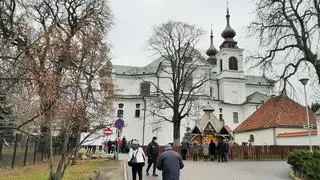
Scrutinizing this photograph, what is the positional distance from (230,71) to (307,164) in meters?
58.4

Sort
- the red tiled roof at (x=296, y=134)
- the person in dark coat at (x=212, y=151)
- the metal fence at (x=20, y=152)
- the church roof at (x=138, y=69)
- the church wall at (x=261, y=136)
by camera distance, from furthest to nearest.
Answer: the church roof at (x=138, y=69), the church wall at (x=261, y=136), the red tiled roof at (x=296, y=134), the person in dark coat at (x=212, y=151), the metal fence at (x=20, y=152)

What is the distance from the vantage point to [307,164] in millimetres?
15891

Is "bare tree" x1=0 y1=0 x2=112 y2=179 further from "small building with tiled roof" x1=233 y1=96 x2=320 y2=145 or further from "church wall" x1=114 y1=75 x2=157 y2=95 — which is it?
"church wall" x1=114 y1=75 x2=157 y2=95

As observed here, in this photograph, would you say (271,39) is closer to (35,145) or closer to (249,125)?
(35,145)

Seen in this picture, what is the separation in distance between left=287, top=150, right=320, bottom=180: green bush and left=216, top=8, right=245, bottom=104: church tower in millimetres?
54075

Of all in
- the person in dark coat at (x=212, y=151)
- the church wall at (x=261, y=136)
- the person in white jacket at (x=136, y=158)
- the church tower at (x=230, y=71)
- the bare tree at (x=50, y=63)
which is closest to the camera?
the bare tree at (x=50, y=63)

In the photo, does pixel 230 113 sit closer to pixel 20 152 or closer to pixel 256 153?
pixel 256 153

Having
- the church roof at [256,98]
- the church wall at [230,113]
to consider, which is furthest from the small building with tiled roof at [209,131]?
the church roof at [256,98]

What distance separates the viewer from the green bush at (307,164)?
15.0m

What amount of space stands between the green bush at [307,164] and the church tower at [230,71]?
177 ft

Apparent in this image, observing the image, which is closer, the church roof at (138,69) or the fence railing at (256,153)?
the fence railing at (256,153)

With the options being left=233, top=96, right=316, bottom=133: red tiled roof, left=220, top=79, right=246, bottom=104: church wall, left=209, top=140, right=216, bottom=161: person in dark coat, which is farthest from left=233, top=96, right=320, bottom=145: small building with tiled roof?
left=220, top=79, right=246, bottom=104: church wall

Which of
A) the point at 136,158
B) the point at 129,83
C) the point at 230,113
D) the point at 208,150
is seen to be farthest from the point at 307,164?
the point at 129,83

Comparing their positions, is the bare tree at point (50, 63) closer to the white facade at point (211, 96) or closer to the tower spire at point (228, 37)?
the white facade at point (211, 96)
